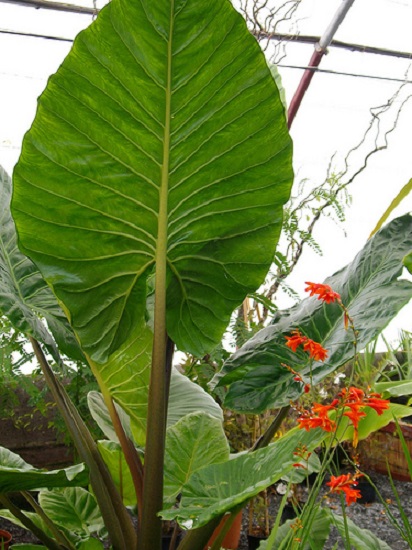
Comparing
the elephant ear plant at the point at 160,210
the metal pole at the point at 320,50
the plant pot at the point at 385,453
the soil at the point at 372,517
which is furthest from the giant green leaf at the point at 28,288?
the plant pot at the point at 385,453

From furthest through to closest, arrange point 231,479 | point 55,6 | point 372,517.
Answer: point 55,6 → point 372,517 → point 231,479

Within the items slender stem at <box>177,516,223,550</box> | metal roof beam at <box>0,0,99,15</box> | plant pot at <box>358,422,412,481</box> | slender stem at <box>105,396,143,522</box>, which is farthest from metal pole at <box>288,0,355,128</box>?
slender stem at <box>177,516,223,550</box>

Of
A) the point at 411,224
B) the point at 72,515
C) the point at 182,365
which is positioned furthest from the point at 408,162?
the point at 72,515

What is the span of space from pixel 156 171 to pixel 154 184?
0.02 m

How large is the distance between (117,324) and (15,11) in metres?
2.02

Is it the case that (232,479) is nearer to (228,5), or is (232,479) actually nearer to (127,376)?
(127,376)

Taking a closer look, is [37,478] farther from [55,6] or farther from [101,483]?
[55,6]

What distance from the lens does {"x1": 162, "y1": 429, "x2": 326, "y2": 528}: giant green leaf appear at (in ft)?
2.59

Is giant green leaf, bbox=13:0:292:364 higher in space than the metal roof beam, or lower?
lower

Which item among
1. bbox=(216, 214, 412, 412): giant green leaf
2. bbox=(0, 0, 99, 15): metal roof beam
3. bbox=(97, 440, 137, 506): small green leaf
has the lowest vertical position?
bbox=(97, 440, 137, 506): small green leaf

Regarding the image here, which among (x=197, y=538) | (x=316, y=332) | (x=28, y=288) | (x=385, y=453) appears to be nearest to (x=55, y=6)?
(x=28, y=288)

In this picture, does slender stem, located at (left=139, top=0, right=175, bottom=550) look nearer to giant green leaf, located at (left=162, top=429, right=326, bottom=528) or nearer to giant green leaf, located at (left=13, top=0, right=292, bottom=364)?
giant green leaf, located at (left=13, top=0, right=292, bottom=364)

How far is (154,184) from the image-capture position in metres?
0.99

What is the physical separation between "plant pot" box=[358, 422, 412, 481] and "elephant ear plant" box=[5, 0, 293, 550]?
1904 millimetres
